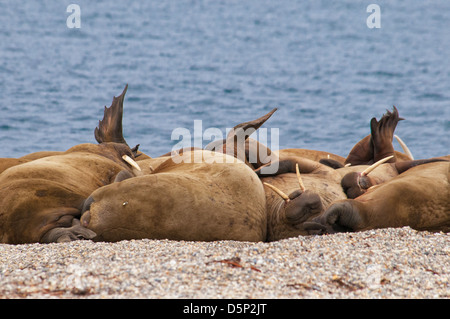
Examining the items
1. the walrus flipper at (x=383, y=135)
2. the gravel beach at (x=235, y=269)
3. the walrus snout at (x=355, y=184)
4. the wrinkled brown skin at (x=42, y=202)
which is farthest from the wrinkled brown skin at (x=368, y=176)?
the wrinkled brown skin at (x=42, y=202)

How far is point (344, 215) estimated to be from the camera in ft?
18.0

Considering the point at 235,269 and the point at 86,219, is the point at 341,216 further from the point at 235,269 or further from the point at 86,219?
the point at 86,219

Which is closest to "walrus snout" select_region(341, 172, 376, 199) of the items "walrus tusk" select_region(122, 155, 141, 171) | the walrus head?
the walrus head

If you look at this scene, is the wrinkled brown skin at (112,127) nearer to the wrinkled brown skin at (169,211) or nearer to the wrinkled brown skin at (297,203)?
the wrinkled brown skin at (297,203)

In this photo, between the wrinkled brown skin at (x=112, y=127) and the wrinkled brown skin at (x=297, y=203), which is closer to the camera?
the wrinkled brown skin at (x=297, y=203)

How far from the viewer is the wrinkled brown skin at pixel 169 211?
5.32 meters

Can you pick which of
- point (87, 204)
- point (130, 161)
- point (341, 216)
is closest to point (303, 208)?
point (341, 216)

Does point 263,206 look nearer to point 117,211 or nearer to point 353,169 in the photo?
point 117,211

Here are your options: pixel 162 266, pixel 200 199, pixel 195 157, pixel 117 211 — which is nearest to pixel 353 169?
pixel 195 157

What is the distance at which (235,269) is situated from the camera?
4.28 metres

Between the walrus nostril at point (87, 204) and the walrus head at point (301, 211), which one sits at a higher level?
the walrus nostril at point (87, 204)

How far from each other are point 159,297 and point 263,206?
2271 mm

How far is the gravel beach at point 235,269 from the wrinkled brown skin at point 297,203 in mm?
442

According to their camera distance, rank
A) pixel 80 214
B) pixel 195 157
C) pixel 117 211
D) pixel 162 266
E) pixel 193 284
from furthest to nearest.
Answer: pixel 195 157 < pixel 80 214 < pixel 117 211 < pixel 162 266 < pixel 193 284
